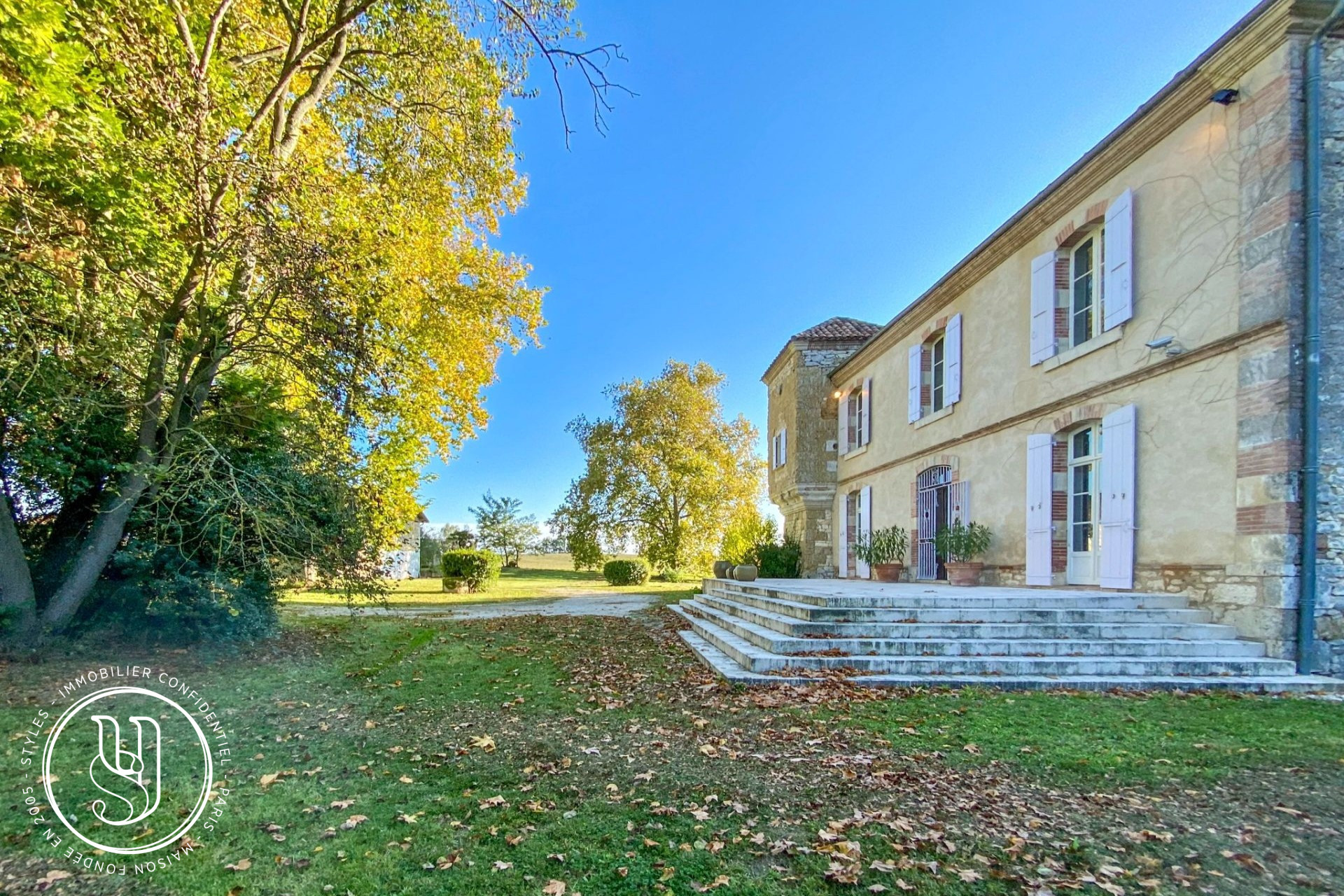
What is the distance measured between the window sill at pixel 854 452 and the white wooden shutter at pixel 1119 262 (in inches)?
296

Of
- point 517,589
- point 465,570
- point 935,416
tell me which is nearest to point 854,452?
point 935,416

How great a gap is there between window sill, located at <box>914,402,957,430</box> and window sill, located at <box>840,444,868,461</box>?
2.63 metres

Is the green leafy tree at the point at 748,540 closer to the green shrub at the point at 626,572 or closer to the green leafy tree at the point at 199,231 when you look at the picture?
the green shrub at the point at 626,572

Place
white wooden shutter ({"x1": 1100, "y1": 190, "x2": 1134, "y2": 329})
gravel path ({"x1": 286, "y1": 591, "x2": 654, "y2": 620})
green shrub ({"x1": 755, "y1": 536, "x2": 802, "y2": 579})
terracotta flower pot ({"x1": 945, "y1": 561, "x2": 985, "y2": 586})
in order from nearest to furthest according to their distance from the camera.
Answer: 1. white wooden shutter ({"x1": 1100, "y1": 190, "x2": 1134, "y2": 329})
2. terracotta flower pot ({"x1": 945, "y1": 561, "x2": 985, "y2": 586})
3. gravel path ({"x1": 286, "y1": 591, "x2": 654, "y2": 620})
4. green shrub ({"x1": 755, "y1": 536, "x2": 802, "y2": 579})

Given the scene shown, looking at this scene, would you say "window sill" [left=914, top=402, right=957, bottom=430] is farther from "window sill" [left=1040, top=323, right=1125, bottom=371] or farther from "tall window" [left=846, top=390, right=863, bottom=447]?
"tall window" [left=846, top=390, right=863, bottom=447]

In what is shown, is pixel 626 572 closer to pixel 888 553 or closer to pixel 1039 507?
pixel 888 553

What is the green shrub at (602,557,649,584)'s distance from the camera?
24.2m

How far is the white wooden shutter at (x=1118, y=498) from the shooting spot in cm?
718

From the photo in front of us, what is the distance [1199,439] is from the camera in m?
6.47

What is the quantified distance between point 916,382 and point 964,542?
12.7ft

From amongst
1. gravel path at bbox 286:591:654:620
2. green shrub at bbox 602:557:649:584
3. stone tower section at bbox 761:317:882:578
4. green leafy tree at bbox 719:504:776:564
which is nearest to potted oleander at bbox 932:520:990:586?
gravel path at bbox 286:591:654:620

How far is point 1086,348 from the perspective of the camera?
8.11 m

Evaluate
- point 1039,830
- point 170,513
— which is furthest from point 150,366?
point 1039,830

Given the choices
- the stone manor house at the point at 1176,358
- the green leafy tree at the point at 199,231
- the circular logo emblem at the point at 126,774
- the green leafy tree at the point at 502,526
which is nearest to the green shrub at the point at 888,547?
the stone manor house at the point at 1176,358
